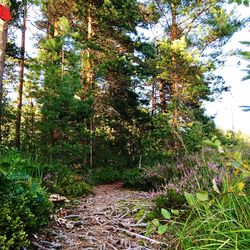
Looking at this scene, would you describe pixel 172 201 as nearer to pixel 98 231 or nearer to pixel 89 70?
pixel 98 231

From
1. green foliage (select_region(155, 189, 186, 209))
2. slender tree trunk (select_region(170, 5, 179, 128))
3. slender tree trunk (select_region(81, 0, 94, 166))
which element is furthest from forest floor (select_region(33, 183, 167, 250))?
slender tree trunk (select_region(81, 0, 94, 166))

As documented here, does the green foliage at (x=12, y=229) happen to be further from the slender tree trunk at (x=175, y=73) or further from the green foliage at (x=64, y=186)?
the slender tree trunk at (x=175, y=73)

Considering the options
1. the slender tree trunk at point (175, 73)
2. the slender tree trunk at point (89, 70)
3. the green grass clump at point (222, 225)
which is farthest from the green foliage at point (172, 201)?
the slender tree trunk at point (89, 70)

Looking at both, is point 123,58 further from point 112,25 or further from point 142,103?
point 142,103

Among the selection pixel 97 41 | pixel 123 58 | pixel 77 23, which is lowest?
pixel 123 58

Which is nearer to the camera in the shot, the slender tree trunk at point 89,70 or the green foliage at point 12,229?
the green foliage at point 12,229

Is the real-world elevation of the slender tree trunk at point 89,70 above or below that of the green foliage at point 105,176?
above

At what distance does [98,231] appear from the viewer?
343 cm

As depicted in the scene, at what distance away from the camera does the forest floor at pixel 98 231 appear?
2.97 metres

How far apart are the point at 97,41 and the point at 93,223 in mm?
10395

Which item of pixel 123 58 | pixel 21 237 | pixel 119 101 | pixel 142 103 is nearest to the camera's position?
pixel 21 237

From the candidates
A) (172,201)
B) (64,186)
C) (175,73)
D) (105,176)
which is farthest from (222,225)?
(175,73)

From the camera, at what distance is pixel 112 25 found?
486 inches

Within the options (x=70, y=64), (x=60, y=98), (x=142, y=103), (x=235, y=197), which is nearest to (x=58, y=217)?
(x=235, y=197)
